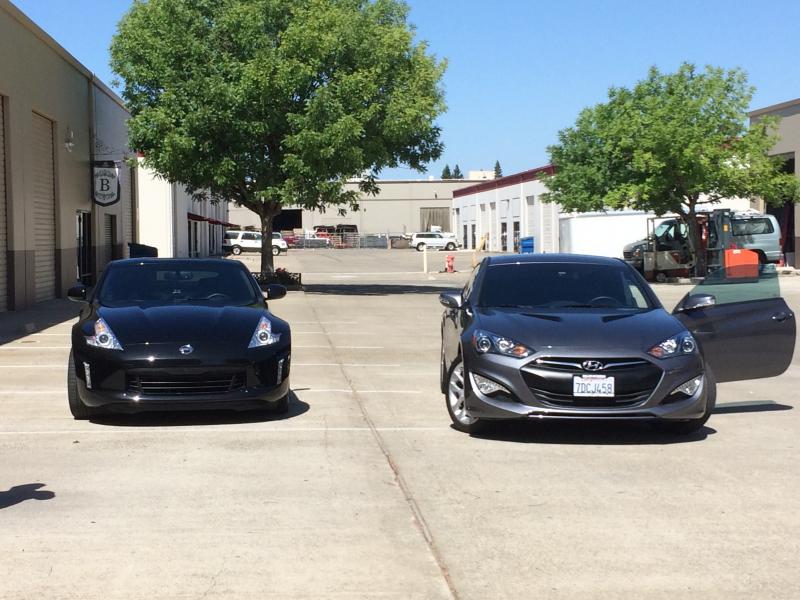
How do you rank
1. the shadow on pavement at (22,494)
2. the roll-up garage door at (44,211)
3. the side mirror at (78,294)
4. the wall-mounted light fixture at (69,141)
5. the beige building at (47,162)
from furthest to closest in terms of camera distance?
the wall-mounted light fixture at (69,141)
the roll-up garage door at (44,211)
the beige building at (47,162)
the side mirror at (78,294)
the shadow on pavement at (22,494)

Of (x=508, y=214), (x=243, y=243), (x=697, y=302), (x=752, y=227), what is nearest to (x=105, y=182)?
(x=752, y=227)

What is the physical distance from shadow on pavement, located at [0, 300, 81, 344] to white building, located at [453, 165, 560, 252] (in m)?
38.2

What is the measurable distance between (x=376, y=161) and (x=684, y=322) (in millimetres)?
22145

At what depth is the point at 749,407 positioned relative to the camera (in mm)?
10453

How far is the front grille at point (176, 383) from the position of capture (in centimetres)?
884

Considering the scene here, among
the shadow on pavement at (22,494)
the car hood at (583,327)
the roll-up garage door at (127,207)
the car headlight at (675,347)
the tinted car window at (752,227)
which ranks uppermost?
the roll-up garage door at (127,207)

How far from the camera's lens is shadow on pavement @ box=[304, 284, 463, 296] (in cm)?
3117

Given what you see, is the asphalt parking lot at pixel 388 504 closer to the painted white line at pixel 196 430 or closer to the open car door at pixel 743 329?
the painted white line at pixel 196 430

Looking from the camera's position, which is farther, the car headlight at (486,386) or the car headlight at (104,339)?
the car headlight at (104,339)

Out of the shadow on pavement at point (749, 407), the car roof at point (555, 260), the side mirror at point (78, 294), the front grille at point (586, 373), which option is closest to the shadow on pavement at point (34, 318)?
the side mirror at point (78, 294)

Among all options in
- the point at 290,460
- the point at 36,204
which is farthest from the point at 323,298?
the point at 290,460

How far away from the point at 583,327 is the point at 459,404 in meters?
1.21

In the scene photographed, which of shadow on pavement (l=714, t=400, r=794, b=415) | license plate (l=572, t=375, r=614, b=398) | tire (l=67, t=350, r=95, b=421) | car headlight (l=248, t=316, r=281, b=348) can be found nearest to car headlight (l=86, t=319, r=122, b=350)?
tire (l=67, t=350, r=95, b=421)

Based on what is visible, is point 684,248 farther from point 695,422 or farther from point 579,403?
point 579,403
